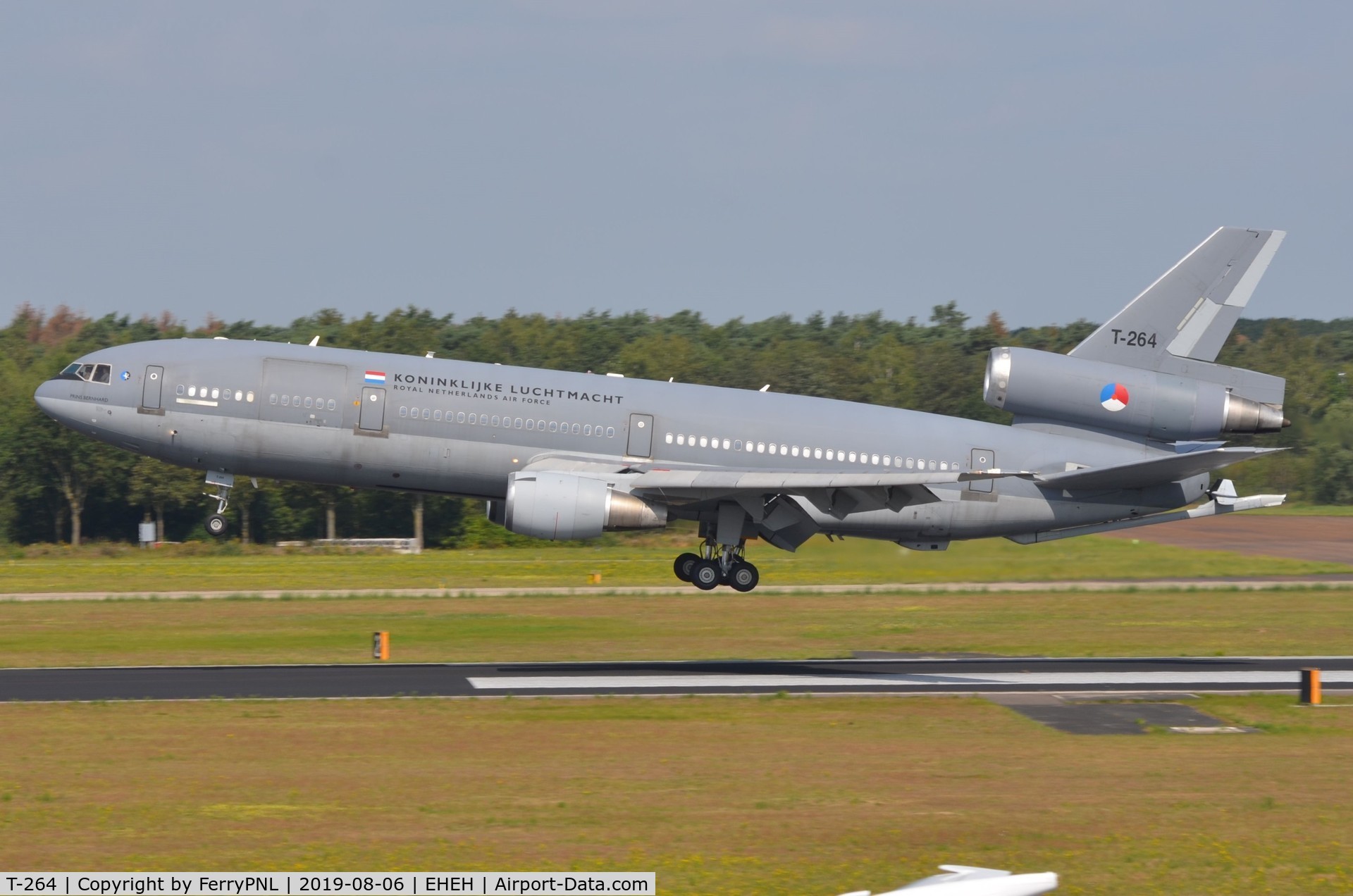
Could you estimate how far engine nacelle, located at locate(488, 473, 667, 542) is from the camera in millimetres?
32469

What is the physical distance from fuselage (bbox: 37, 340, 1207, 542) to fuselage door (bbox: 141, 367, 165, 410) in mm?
23

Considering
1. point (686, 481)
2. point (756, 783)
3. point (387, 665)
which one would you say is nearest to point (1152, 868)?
point (756, 783)

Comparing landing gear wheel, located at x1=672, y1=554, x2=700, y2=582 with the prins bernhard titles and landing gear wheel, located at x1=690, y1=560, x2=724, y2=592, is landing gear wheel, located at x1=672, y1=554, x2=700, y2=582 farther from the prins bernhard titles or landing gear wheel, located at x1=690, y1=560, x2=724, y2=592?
the prins bernhard titles

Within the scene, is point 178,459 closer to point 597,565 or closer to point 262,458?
point 262,458

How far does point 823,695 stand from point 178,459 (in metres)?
15.9

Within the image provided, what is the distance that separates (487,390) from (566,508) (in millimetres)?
3969

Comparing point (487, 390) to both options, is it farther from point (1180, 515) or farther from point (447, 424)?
point (1180, 515)

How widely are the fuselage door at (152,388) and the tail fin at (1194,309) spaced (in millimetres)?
22433

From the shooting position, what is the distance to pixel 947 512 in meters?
37.0

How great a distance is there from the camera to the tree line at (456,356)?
8831cm

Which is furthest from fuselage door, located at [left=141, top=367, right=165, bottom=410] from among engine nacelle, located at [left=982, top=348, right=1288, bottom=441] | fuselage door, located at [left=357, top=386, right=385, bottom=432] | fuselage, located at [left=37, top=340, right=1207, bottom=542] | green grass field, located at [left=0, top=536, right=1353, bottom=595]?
green grass field, located at [left=0, top=536, right=1353, bottom=595]

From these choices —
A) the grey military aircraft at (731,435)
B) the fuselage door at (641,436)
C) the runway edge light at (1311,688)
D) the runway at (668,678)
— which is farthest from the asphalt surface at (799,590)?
the runway edge light at (1311,688)

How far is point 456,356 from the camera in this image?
4739 inches

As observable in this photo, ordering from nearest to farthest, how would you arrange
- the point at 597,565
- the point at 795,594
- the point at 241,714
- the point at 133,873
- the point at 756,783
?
the point at 133,873, the point at 756,783, the point at 241,714, the point at 795,594, the point at 597,565
